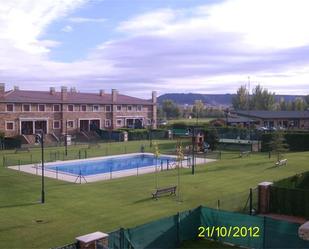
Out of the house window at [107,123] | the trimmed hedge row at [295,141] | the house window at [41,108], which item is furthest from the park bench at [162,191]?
the house window at [107,123]

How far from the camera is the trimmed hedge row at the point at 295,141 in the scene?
54000 mm

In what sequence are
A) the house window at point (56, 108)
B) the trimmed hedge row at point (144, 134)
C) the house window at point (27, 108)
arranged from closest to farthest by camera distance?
the house window at point (27, 108) < the house window at point (56, 108) < the trimmed hedge row at point (144, 134)

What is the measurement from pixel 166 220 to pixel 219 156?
107 feet

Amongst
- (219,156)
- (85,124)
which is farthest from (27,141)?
(219,156)

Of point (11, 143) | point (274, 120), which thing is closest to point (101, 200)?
point (11, 143)

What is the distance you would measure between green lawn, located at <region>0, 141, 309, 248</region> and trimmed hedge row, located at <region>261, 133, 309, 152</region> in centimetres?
1487

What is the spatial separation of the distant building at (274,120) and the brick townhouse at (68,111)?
61.2 ft

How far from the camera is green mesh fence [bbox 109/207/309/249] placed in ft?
49.5

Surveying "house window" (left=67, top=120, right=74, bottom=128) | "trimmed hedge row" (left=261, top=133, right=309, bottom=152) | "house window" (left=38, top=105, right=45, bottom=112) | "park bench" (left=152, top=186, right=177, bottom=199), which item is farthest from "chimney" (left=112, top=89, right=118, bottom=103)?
"park bench" (left=152, top=186, right=177, bottom=199)

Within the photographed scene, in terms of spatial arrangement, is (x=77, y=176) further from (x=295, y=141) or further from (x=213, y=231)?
(x=295, y=141)

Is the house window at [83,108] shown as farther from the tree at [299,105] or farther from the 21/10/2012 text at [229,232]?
the tree at [299,105]

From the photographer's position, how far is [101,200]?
84.2ft

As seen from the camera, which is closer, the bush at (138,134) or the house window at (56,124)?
the house window at (56,124)

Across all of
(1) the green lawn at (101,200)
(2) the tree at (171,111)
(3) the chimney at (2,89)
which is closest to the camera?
(1) the green lawn at (101,200)
